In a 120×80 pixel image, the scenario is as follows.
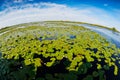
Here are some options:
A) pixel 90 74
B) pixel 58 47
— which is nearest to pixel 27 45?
pixel 58 47

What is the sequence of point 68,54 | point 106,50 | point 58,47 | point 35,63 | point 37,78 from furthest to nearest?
point 106,50
point 58,47
point 68,54
point 35,63
point 37,78

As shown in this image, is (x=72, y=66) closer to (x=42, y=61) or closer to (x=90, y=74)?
(x=90, y=74)

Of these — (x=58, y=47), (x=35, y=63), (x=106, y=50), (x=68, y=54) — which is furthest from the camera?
(x=106, y=50)

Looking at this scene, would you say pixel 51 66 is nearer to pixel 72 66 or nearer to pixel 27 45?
pixel 72 66

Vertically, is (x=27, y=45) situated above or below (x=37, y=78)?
Result: above

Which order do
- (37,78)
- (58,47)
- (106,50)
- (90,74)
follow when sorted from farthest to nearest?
(106,50) → (58,47) → (90,74) → (37,78)

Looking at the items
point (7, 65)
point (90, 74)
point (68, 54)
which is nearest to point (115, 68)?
point (90, 74)

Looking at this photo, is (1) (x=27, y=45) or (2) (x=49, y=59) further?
(1) (x=27, y=45)

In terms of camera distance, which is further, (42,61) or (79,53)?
(79,53)

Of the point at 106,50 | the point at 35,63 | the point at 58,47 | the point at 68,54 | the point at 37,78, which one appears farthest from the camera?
the point at 106,50
